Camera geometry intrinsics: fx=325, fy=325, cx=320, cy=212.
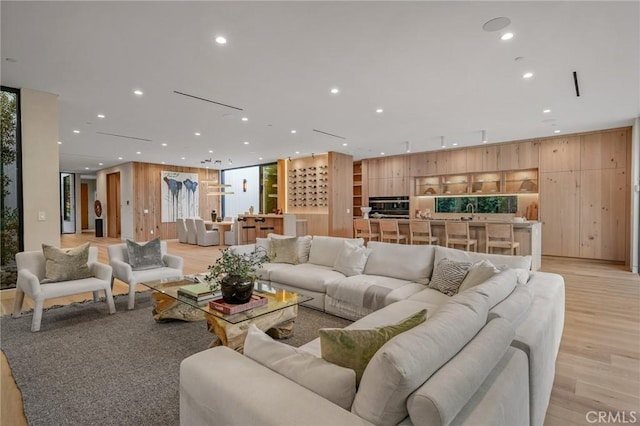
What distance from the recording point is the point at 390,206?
34.5 ft

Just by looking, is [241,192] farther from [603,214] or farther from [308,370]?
[308,370]

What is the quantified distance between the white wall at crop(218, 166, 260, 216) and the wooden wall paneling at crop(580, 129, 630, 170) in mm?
9671

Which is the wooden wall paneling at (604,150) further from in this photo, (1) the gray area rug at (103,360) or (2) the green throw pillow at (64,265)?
(2) the green throw pillow at (64,265)

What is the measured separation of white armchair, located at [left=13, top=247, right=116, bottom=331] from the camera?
128 inches

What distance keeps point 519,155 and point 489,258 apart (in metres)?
6.13

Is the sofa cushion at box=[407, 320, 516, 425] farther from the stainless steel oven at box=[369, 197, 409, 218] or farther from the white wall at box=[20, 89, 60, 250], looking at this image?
the stainless steel oven at box=[369, 197, 409, 218]

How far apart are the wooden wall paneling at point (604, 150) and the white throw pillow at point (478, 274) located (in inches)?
251

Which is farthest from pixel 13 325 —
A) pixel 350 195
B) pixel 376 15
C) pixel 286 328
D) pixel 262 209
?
pixel 262 209

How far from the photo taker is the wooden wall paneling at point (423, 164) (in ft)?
31.4

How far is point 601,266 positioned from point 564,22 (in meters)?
5.77

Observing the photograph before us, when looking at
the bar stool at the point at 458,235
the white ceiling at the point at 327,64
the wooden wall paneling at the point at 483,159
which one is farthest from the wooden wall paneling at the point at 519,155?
the bar stool at the point at 458,235

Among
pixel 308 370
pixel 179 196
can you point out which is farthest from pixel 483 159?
pixel 179 196

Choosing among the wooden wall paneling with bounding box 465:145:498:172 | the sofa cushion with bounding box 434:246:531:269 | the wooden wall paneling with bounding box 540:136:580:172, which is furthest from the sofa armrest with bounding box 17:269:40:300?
the wooden wall paneling with bounding box 540:136:580:172

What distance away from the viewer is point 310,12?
2.69m
